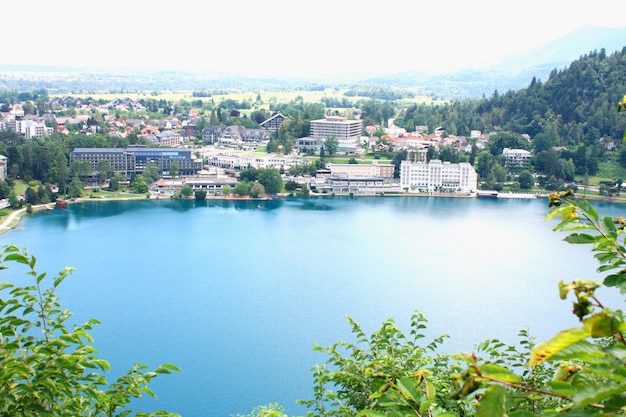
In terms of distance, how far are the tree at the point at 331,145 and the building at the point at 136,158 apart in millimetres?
2712

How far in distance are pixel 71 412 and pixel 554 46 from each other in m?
57.0

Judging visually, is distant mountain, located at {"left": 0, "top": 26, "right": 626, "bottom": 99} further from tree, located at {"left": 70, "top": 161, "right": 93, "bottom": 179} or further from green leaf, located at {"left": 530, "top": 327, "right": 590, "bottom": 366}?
green leaf, located at {"left": 530, "top": 327, "right": 590, "bottom": 366}

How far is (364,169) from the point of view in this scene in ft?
37.8

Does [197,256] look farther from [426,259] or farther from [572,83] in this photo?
[572,83]

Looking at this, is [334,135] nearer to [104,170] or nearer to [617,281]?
[104,170]

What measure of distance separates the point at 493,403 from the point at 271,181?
9.99 m

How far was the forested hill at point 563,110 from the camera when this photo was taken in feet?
41.6

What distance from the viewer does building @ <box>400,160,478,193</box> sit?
36.2 ft

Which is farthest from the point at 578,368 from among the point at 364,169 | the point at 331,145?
the point at 331,145

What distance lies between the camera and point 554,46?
52.8 meters

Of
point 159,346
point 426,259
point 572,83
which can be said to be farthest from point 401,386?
point 572,83

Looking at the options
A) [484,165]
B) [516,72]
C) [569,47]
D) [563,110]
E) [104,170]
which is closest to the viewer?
[104,170]

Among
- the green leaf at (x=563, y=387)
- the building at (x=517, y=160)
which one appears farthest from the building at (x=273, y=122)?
the green leaf at (x=563, y=387)

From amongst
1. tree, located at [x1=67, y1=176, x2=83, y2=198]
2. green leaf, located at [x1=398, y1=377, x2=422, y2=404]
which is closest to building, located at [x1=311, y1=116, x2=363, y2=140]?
tree, located at [x1=67, y1=176, x2=83, y2=198]
